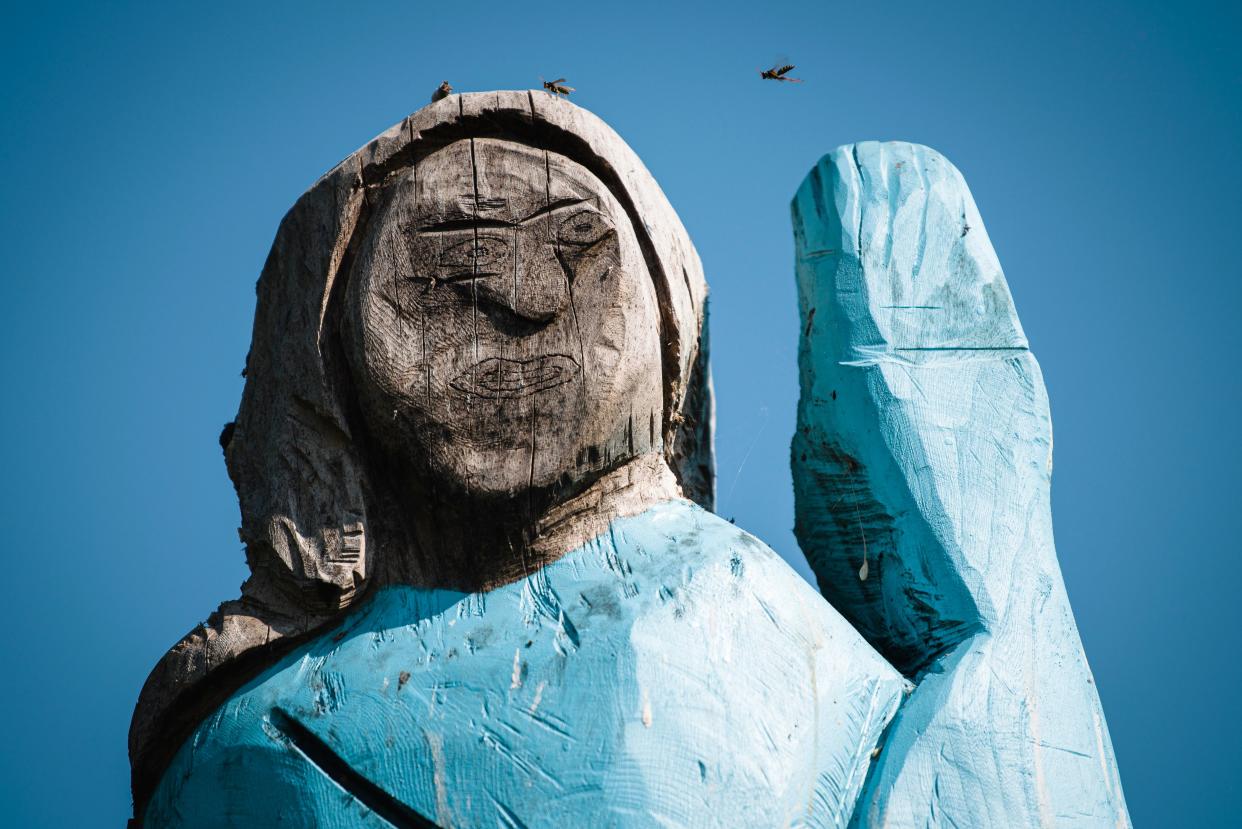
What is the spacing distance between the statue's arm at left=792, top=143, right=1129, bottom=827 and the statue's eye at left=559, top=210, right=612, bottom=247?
0.54 metres

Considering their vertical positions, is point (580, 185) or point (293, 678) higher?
point (580, 185)

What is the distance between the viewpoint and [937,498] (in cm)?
291

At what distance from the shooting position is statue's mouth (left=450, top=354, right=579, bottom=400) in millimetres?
2744

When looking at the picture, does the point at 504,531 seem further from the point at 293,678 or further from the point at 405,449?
the point at 293,678

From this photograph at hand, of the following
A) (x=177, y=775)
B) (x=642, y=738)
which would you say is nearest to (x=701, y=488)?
(x=642, y=738)

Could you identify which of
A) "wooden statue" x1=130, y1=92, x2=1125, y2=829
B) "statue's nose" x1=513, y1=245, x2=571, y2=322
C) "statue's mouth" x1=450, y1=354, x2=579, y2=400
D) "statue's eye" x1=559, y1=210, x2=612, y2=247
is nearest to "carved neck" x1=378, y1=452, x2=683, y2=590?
"wooden statue" x1=130, y1=92, x2=1125, y2=829

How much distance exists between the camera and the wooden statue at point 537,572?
2.53m

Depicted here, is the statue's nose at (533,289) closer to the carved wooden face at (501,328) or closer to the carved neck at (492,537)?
the carved wooden face at (501,328)

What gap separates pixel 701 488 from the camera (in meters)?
3.30

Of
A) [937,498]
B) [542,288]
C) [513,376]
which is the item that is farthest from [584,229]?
[937,498]

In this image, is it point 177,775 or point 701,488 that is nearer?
point 177,775

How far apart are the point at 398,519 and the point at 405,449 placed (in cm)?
14

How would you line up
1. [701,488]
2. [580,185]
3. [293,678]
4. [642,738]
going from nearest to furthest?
[642,738], [293,678], [580,185], [701,488]

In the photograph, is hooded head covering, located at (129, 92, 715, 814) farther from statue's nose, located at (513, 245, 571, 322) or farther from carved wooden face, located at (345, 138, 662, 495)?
statue's nose, located at (513, 245, 571, 322)
